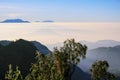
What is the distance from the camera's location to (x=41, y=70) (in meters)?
60.7

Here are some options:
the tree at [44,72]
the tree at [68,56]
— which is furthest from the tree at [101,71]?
the tree at [44,72]

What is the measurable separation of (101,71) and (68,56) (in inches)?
936

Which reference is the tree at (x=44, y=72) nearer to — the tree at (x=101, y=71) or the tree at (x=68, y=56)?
the tree at (x=68, y=56)

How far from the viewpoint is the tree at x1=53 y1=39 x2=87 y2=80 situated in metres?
90.2

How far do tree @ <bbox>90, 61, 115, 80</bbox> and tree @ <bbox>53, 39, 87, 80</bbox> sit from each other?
1851 cm

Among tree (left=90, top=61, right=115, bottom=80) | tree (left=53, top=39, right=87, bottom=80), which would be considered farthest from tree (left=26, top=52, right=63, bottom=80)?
tree (left=90, top=61, right=115, bottom=80)

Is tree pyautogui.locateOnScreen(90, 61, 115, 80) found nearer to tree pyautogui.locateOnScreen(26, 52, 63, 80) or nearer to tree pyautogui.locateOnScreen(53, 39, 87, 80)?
tree pyautogui.locateOnScreen(53, 39, 87, 80)

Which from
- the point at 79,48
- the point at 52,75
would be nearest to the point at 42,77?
the point at 52,75

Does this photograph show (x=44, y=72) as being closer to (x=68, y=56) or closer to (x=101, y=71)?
(x=68, y=56)

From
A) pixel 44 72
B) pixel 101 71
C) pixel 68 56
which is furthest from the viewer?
pixel 101 71

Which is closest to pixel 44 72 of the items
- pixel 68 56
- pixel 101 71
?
pixel 68 56

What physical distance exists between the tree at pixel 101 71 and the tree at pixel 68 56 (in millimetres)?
18511

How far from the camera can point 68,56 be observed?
303 feet

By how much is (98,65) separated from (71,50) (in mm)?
23268
